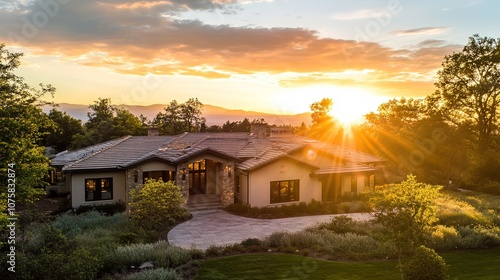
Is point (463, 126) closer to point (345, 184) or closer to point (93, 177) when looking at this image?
point (345, 184)

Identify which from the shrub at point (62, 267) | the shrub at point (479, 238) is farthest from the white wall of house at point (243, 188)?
the shrub at point (62, 267)

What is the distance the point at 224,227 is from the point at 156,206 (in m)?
4.00

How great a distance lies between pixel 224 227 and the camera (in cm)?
2033

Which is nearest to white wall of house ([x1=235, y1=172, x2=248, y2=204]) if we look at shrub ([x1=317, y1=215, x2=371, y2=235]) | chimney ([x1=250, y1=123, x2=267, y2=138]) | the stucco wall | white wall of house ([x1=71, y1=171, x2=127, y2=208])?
the stucco wall

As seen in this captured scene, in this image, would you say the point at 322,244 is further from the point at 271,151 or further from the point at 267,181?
the point at 271,151

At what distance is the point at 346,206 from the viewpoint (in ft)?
81.7

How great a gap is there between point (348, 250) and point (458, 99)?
Result: 106 feet

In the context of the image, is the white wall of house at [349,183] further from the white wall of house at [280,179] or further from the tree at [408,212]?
the tree at [408,212]

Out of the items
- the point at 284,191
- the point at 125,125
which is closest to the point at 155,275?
the point at 284,191

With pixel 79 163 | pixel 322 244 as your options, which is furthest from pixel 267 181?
pixel 79 163

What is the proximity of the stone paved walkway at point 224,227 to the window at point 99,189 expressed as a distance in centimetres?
698

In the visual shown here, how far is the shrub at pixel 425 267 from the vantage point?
436 inches

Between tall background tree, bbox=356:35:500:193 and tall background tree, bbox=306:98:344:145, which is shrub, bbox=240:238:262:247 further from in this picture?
tall background tree, bbox=306:98:344:145

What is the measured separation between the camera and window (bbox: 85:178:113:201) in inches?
994
